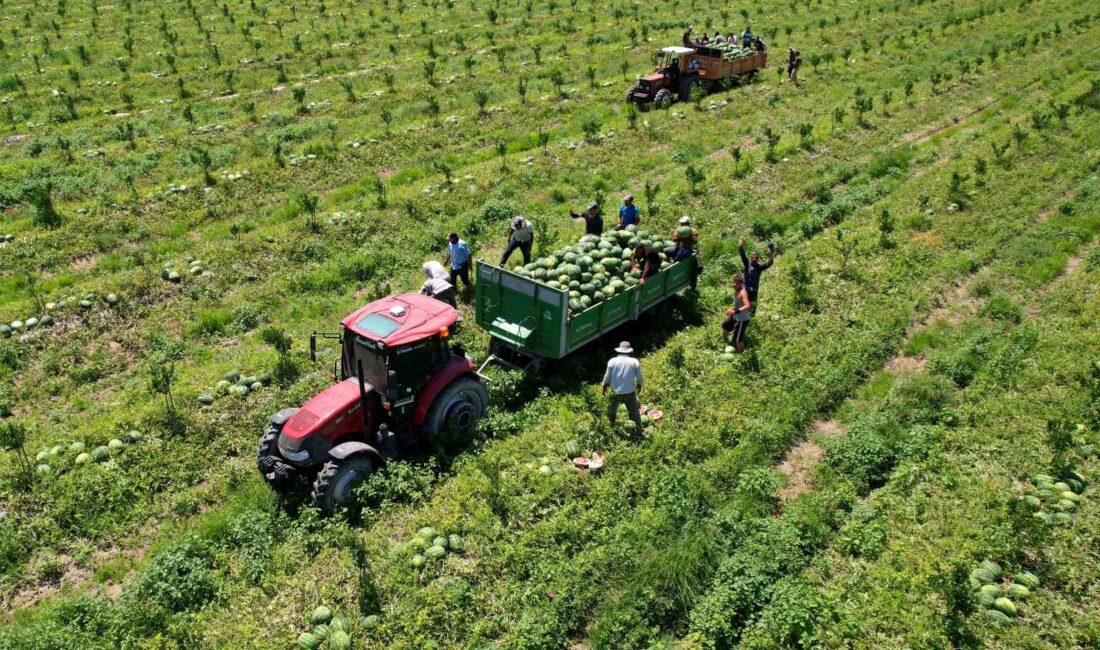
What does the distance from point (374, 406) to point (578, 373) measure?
3.92 meters

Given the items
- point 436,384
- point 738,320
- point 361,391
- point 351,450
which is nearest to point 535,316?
point 436,384

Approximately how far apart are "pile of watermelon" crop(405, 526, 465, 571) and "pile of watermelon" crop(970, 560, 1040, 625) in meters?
5.92

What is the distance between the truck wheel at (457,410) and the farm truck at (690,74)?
729 inches

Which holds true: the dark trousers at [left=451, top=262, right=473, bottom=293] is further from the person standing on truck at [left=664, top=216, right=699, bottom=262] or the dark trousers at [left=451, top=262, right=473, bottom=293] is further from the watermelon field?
the person standing on truck at [left=664, top=216, right=699, bottom=262]

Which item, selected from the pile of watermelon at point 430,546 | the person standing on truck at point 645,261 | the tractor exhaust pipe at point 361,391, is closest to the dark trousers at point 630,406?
the person standing on truck at point 645,261

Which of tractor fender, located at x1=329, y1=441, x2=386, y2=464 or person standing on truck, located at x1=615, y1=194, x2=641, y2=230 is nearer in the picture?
tractor fender, located at x1=329, y1=441, x2=386, y2=464

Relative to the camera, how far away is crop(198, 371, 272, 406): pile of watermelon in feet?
41.8

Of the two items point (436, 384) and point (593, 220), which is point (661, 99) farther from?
point (436, 384)

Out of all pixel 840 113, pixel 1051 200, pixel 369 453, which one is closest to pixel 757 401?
pixel 369 453

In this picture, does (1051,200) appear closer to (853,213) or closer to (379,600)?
(853,213)

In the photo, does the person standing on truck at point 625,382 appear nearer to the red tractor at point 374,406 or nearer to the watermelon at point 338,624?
the red tractor at point 374,406

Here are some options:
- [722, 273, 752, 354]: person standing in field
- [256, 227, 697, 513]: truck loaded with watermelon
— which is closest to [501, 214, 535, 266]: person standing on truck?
[256, 227, 697, 513]: truck loaded with watermelon

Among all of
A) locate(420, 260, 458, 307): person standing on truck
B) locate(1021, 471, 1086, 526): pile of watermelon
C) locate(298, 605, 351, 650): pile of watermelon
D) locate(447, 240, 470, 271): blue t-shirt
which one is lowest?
locate(298, 605, 351, 650): pile of watermelon

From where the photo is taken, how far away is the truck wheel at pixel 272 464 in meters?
10.1
